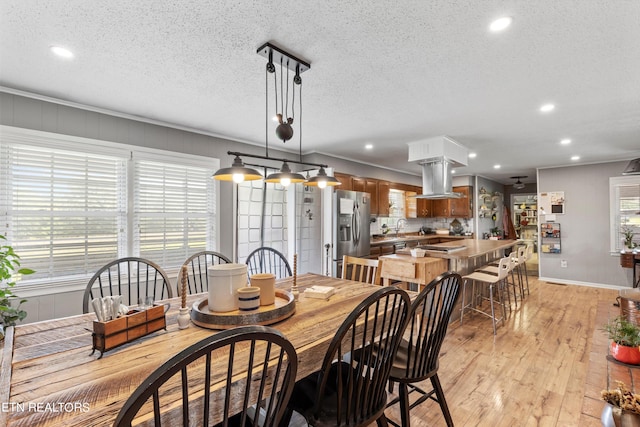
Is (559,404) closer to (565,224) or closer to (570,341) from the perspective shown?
(570,341)

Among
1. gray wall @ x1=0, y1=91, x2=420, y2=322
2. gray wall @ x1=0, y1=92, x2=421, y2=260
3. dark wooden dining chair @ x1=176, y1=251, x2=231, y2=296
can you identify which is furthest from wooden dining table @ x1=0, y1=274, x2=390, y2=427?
gray wall @ x1=0, y1=92, x2=421, y2=260

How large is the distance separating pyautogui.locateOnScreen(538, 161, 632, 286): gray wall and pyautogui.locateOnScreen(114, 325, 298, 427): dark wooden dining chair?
280 inches

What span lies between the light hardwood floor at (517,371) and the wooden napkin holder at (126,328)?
1688mm

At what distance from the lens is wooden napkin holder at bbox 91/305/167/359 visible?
1208 millimetres

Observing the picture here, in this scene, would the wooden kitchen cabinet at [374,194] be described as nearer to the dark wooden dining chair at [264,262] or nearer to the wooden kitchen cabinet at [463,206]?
the dark wooden dining chair at [264,262]

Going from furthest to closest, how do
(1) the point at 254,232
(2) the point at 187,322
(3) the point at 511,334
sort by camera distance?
(1) the point at 254,232 < (3) the point at 511,334 < (2) the point at 187,322

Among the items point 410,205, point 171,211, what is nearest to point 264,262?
point 171,211

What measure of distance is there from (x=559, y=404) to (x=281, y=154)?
412 cm

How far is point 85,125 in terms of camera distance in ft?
9.36

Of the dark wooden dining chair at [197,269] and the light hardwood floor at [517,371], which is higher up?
the dark wooden dining chair at [197,269]

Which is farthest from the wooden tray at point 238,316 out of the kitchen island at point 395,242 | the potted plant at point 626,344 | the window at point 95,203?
the kitchen island at point 395,242

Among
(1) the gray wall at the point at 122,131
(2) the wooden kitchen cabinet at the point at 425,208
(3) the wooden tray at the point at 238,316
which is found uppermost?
(1) the gray wall at the point at 122,131

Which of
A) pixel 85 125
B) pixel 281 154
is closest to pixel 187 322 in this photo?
pixel 85 125

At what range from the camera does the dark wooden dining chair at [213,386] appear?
2.31 feet
